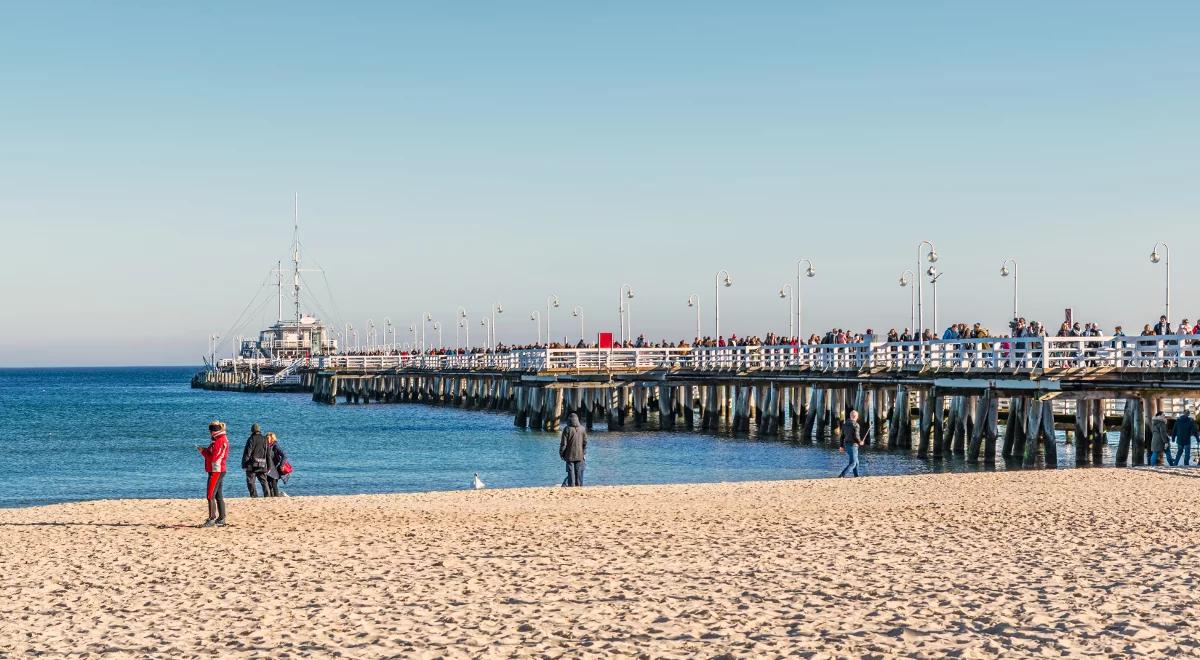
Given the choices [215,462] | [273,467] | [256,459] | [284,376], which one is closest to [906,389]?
[273,467]

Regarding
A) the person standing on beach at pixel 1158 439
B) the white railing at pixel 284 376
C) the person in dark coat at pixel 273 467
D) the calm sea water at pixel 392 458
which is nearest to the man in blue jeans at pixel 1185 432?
the person standing on beach at pixel 1158 439

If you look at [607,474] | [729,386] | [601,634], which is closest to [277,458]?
[607,474]

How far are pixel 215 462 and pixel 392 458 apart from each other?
76.2 feet

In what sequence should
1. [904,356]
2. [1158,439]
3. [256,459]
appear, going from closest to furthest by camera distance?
[256,459], [1158,439], [904,356]

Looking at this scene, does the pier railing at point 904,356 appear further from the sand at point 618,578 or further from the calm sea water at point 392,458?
the sand at point 618,578

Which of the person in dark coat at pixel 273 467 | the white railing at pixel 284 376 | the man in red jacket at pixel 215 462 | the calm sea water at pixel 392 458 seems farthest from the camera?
the white railing at pixel 284 376

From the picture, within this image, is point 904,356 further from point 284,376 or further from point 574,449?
point 284,376

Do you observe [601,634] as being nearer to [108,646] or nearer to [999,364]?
[108,646]

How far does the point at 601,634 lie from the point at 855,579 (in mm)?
2925

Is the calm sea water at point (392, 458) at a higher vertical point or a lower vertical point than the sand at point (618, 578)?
lower

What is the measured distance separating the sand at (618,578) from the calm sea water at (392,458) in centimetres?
1072

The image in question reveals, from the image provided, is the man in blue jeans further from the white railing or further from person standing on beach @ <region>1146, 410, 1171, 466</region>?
the white railing

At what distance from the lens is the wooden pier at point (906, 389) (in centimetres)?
2836

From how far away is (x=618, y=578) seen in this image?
11750 millimetres
